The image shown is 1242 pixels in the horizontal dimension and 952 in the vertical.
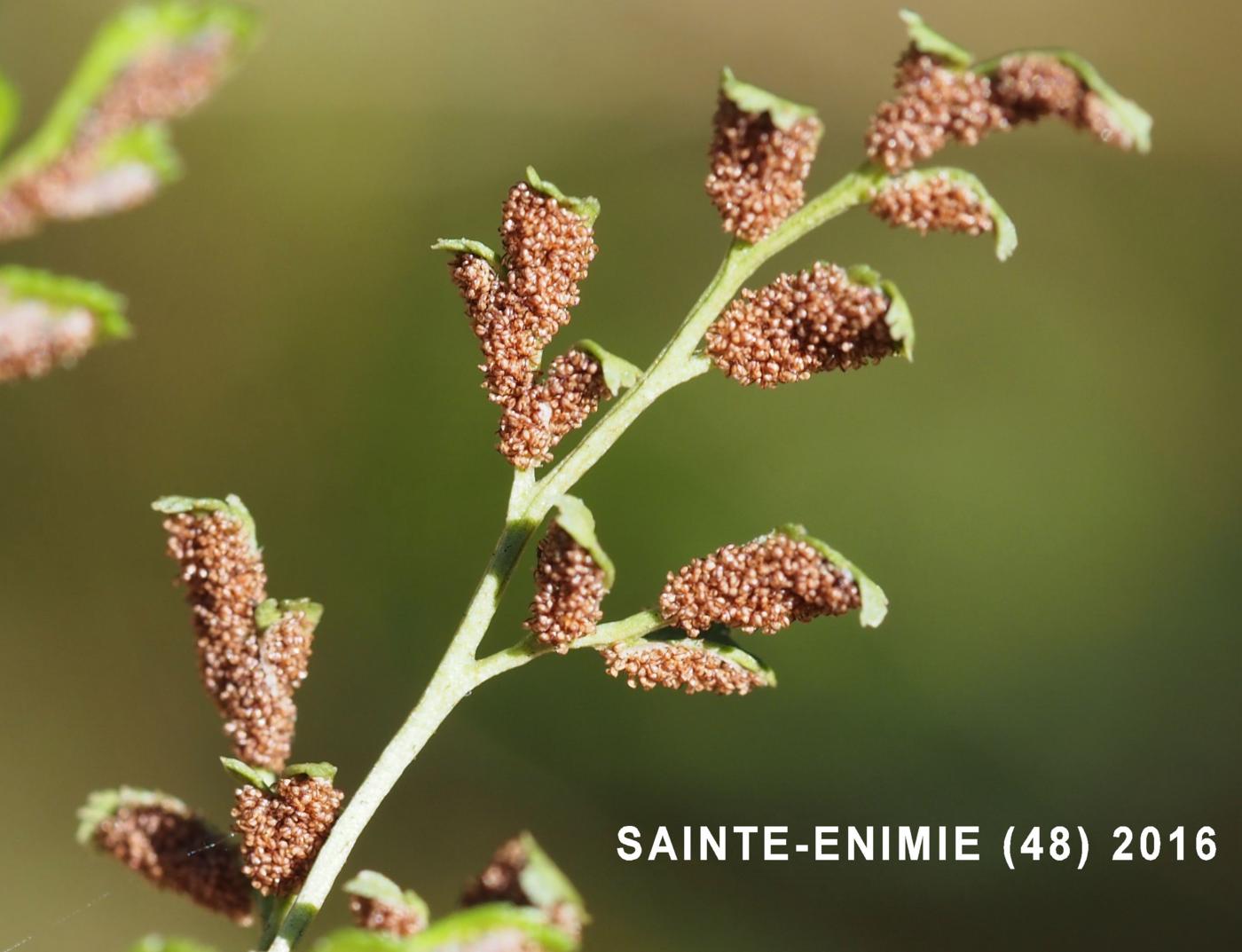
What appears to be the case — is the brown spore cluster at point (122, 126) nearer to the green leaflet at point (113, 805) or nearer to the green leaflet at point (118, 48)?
the green leaflet at point (118, 48)

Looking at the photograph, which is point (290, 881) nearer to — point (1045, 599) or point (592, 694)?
point (592, 694)

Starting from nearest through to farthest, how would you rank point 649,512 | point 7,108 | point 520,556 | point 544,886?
1. point 7,108
2. point 544,886
3. point 520,556
4. point 649,512

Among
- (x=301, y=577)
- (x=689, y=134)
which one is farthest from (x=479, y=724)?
(x=689, y=134)

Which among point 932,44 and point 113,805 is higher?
point 932,44

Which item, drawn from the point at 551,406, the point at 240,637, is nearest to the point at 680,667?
the point at 551,406

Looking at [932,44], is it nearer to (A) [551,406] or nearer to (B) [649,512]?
(A) [551,406]

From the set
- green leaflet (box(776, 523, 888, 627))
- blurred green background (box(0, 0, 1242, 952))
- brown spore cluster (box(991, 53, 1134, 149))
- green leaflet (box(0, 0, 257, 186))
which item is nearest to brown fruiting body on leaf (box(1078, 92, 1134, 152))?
brown spore cluster (box(991, 53, 1134, 149))

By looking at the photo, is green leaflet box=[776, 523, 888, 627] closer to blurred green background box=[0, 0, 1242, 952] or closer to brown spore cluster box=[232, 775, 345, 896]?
brown spore cluster box=[232, 775, 345, 896]
